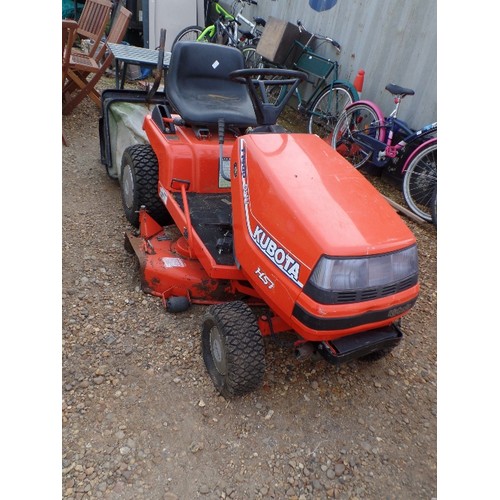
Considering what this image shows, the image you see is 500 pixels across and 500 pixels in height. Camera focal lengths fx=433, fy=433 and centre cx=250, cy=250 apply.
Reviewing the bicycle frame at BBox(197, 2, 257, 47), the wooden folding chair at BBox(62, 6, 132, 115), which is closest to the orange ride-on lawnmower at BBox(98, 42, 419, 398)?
the wooden folding chair at BBox(62, 6, 132, 115)

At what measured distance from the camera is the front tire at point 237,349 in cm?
199

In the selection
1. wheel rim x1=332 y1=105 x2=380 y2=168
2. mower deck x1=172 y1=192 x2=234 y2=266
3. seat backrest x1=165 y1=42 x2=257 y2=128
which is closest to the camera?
mower deck x1=172 y1=192 x2=234 y2=266

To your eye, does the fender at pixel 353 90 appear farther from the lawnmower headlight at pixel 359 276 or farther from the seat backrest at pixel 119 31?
the lawnmower headlight at pixel 359 276

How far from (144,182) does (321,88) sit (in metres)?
3.84

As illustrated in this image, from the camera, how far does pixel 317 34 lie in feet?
19.3

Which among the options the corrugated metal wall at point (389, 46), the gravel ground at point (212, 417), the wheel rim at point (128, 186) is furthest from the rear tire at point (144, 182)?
the corrugated metal wall at point (389, 46)

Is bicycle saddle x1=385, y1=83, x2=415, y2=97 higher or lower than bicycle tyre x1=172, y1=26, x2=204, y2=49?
higher

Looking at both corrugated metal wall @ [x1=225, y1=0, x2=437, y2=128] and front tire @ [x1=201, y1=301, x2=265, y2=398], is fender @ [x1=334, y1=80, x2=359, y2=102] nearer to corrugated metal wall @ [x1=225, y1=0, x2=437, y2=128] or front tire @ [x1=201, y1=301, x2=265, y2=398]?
corrugated metal wall @ [x1=225, y1=0, x2=437, y2=128]

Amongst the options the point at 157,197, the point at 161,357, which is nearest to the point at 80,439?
the point at 161,357

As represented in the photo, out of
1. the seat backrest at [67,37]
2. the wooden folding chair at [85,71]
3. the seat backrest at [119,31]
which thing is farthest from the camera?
the seat backrest at [119,31]

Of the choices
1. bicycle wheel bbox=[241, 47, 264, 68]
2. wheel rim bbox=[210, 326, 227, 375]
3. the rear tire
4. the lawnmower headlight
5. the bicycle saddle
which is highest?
the bicycle saddle

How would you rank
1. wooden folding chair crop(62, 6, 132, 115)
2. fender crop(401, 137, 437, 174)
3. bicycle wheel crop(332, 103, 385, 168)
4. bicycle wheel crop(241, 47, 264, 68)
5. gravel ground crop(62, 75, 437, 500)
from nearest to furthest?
gravel ground crop(62, 75, 437, 500) → fender crop(401, 137, 437, 174) → bicycle wheel crop(332, 103, 385, 168) → wooden folding chair crop(62, 6, 132, 115) → bicycle wheel crop(241, 47, 264, 68)

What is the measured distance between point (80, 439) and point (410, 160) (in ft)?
12.3

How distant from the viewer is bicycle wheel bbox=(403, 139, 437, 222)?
423 centimetres
